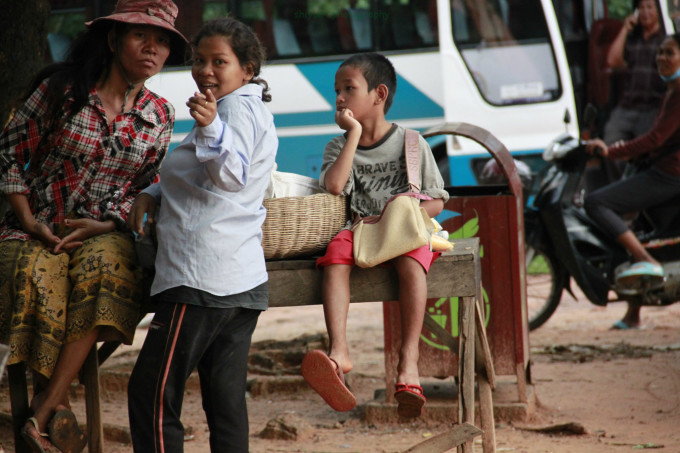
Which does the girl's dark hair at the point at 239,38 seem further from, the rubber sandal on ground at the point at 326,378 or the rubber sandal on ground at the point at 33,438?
the rubber sandal on ground at the point at 33,438

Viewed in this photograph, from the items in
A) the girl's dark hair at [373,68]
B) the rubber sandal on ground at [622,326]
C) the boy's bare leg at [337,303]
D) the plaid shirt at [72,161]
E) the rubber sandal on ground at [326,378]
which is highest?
the girl's dark hair at [373,68]

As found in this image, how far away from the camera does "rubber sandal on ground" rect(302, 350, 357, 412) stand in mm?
2742

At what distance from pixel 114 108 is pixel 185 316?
3.29 feet

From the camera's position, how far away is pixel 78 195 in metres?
3.09

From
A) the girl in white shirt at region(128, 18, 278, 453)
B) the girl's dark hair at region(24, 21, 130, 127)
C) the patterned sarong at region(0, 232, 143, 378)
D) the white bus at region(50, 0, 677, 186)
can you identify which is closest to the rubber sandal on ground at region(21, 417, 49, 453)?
the patterned sarong at region(0, 232, 143, 378)

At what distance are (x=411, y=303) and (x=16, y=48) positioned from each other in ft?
9.40

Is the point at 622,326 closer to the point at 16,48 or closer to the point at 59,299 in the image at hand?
the point at 16,48

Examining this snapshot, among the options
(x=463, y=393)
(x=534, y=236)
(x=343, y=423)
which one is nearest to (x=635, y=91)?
(x=534, y=236)

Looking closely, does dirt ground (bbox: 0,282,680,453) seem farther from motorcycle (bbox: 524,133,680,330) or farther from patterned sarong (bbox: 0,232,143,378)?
patterned sarong (bbox: 0,232,143,378)

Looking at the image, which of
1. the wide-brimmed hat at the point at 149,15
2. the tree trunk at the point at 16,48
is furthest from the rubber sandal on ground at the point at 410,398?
the tree trunk at the point at 16,48

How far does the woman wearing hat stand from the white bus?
16.8 feet

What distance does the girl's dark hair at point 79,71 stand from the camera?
9.98 feet

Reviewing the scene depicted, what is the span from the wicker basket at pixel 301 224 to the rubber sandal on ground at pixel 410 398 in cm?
60

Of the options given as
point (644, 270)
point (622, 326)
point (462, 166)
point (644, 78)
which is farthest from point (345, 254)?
point (644, 78)
